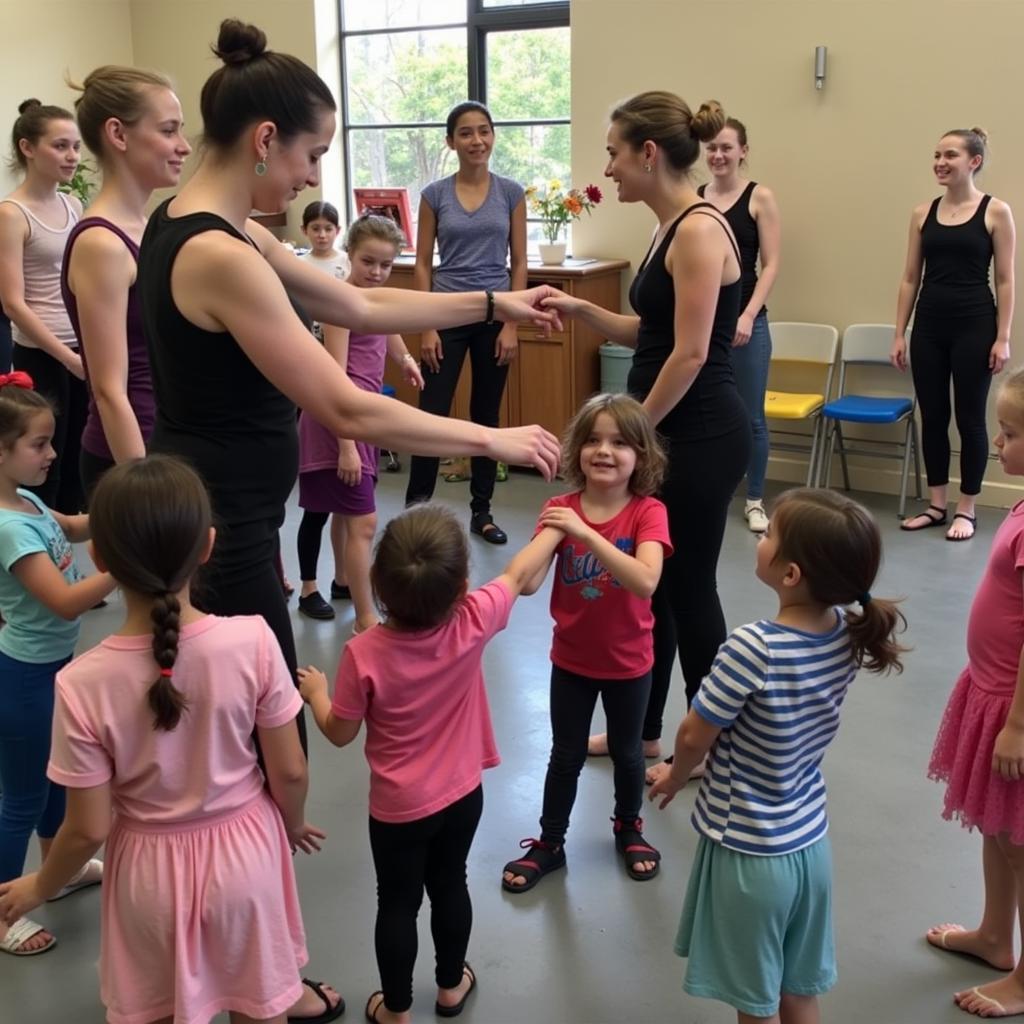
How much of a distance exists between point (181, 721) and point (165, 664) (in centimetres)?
9

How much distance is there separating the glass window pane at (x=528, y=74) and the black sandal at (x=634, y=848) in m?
4.58

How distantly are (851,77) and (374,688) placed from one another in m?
4.23

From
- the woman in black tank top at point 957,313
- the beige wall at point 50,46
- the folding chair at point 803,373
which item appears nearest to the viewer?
the woman in black tank top at point 957,313

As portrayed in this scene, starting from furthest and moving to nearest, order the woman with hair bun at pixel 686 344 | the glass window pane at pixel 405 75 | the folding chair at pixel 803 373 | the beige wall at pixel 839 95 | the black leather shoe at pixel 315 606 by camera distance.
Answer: the glass window pane at pixel 405 75 < the folding chair at pixel 803 373 < the beige wall at pixel 839 95 < the black leather shoe at pixel 315 606 < the woman with hair bun at pixel 686 344

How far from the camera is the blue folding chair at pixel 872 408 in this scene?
4.80 m

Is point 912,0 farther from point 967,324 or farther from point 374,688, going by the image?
point 374,688

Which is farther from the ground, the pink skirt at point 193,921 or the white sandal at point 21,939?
the pink skirt at point 193,921

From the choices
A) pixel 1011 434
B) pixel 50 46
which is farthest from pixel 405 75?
pixel 1011 434

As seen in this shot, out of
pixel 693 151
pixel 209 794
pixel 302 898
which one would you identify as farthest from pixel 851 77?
pixel 209 794

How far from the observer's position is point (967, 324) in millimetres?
4492

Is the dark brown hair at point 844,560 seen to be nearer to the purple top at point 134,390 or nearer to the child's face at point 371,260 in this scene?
the purple top at point 134,390

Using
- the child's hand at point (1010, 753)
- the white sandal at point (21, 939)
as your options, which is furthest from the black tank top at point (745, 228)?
the white sandal at point (21, 939)

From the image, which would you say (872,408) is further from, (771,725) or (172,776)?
(172,776)

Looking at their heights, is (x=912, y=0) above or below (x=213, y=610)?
above
